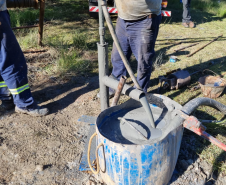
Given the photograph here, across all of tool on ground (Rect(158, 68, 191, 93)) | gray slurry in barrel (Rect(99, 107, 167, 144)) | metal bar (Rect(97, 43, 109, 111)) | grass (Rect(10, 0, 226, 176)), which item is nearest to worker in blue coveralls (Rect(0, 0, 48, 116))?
grass (Rect(10, 0, 226, 176))

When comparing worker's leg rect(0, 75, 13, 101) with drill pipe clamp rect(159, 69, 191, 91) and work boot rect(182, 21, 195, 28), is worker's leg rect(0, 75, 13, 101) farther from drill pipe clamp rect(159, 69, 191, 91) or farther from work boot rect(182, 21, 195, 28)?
work boot rect(182, 21, 195, 28)

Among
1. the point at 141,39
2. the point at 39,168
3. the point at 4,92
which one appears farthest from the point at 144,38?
the point at 4,92

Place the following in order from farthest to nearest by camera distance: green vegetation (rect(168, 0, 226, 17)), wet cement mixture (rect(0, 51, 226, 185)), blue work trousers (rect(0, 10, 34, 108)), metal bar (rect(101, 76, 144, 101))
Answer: green vegetation (rect(168, 0, 226, 17))
blue work trousers (rect(0, 10, 34, 108))
wet cement mixture (rect(0, 51, 226, 185))
metal bar (rect(101, 76, 144, 101))

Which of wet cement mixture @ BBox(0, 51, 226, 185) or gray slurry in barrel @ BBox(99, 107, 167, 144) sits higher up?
gray slurry in barrel @ BBox(99, 107, 167, 144)

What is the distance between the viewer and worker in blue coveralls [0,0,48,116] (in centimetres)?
247

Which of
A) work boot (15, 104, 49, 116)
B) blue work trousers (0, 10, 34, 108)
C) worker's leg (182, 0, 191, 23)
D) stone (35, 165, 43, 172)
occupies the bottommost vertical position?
stone (35, 165, 43, 172)

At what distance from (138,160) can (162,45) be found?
3803mm

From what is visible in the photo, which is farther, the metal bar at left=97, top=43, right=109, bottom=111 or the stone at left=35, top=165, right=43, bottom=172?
the stone at left=35, top=165, right=43, bottom=172

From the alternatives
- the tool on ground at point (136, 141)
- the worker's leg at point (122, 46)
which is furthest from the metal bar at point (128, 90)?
the worker's leg at point (122, 46)

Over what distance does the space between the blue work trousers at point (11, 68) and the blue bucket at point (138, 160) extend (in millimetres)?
1331

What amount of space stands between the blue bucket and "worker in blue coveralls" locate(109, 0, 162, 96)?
1095 mm

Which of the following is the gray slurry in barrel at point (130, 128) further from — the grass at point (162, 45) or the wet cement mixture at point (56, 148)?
the grass at point (162, 45)

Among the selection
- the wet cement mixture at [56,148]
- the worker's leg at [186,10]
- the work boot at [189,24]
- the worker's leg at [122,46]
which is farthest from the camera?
the work boot at [189,24]

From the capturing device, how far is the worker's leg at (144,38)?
8.34 feet
